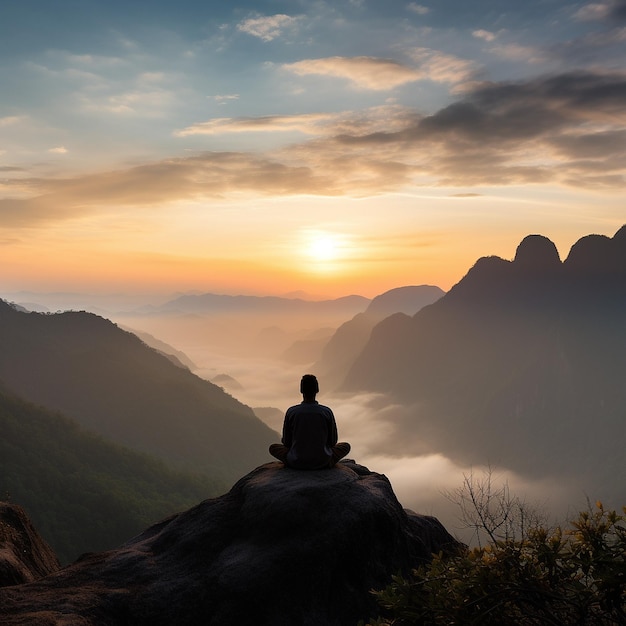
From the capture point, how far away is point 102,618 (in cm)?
933

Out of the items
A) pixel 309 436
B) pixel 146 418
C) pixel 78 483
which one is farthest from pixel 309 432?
pixel 146 418

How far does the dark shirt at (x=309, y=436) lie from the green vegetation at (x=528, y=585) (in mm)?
5629

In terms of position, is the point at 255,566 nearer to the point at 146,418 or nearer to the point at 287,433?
the point at 287,433

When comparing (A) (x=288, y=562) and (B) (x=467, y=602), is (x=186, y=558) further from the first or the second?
(B) (x=467, y=602)

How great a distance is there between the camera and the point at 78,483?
365ft

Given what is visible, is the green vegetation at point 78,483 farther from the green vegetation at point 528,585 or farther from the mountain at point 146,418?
the green vegetation at point 528,585

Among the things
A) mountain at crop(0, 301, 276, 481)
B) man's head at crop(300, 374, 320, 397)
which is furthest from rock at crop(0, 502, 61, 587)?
mountain at crop(0, 301, 276, 481)

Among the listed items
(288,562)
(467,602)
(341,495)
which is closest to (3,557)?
(288,562)

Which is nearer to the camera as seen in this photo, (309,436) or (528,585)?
(528,585)

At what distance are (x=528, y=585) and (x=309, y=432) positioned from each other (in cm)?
660

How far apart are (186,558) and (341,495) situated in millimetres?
3480

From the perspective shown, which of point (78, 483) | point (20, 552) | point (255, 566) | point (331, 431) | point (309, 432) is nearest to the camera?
point (255, 566)

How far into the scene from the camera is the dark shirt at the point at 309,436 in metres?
12.4

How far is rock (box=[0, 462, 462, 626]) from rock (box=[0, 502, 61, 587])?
1.81 meters
